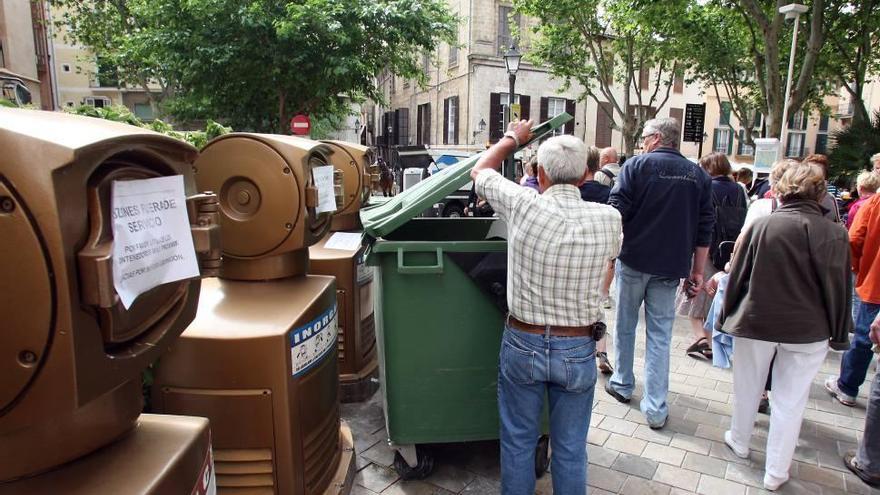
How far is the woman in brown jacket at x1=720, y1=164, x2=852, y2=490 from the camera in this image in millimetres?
2939

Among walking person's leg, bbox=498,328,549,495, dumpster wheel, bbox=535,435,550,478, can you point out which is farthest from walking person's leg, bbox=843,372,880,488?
walking person's leg, bbox=498,328,549,495

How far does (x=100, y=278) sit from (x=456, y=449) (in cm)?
266

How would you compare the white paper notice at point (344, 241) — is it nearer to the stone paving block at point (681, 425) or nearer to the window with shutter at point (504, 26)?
the stone paving block at point (681, 425)

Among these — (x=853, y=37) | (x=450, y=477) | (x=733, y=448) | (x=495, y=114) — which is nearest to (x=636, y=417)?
(x=733, y=448)

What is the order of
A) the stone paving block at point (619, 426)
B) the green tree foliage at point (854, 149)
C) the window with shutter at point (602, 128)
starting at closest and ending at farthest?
the stone paving block at point (619, 426), the green tree foliage at point (854, 149), the window with shutter at point (602, 128)

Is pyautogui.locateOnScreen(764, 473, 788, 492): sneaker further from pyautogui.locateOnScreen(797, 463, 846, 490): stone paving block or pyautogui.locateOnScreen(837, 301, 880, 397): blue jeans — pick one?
pyautogui.locateOnScreen(837, 301, 880, 397): blue jeans

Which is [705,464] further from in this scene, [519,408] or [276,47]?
[276,47]

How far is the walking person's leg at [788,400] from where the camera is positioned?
303cm

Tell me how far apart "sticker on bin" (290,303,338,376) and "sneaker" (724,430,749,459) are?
2.53 m

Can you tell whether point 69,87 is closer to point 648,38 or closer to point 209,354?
point 648,38

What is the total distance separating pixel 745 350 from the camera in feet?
10.7

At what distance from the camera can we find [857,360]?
4.11m

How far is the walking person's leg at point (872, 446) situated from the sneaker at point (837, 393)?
1.11 m

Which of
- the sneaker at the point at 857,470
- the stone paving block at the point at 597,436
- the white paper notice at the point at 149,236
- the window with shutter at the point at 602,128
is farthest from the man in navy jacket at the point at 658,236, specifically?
the window with shutter at the point at 602,128
